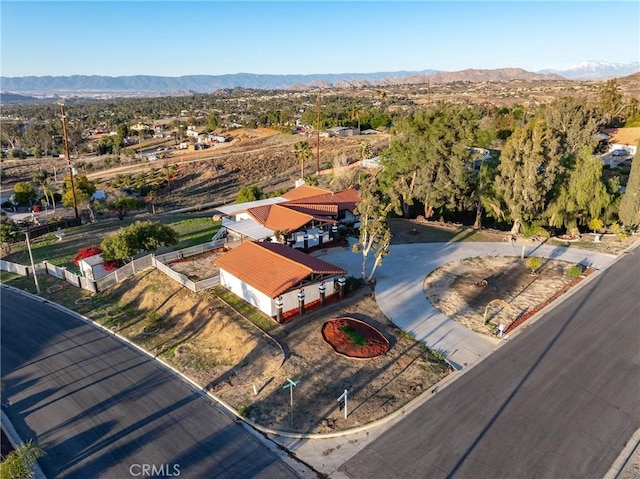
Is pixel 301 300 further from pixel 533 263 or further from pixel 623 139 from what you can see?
pixel 623 139

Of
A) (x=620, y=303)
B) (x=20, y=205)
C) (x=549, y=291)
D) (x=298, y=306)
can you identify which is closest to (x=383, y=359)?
(x=298, y=306)

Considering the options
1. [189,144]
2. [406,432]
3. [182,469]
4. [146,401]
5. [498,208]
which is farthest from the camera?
[189,144]

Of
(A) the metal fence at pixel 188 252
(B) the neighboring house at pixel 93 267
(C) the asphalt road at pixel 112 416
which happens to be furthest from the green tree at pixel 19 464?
(A) the metal fence at pixel 188 252

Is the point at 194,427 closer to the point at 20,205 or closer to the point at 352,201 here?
the point at 352,201

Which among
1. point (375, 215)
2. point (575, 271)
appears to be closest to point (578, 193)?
point (575, 271)

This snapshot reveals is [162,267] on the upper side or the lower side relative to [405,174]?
lower

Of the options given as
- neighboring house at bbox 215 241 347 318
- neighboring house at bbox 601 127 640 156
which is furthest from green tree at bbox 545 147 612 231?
neighboring house at bbox 601 127 640 156
